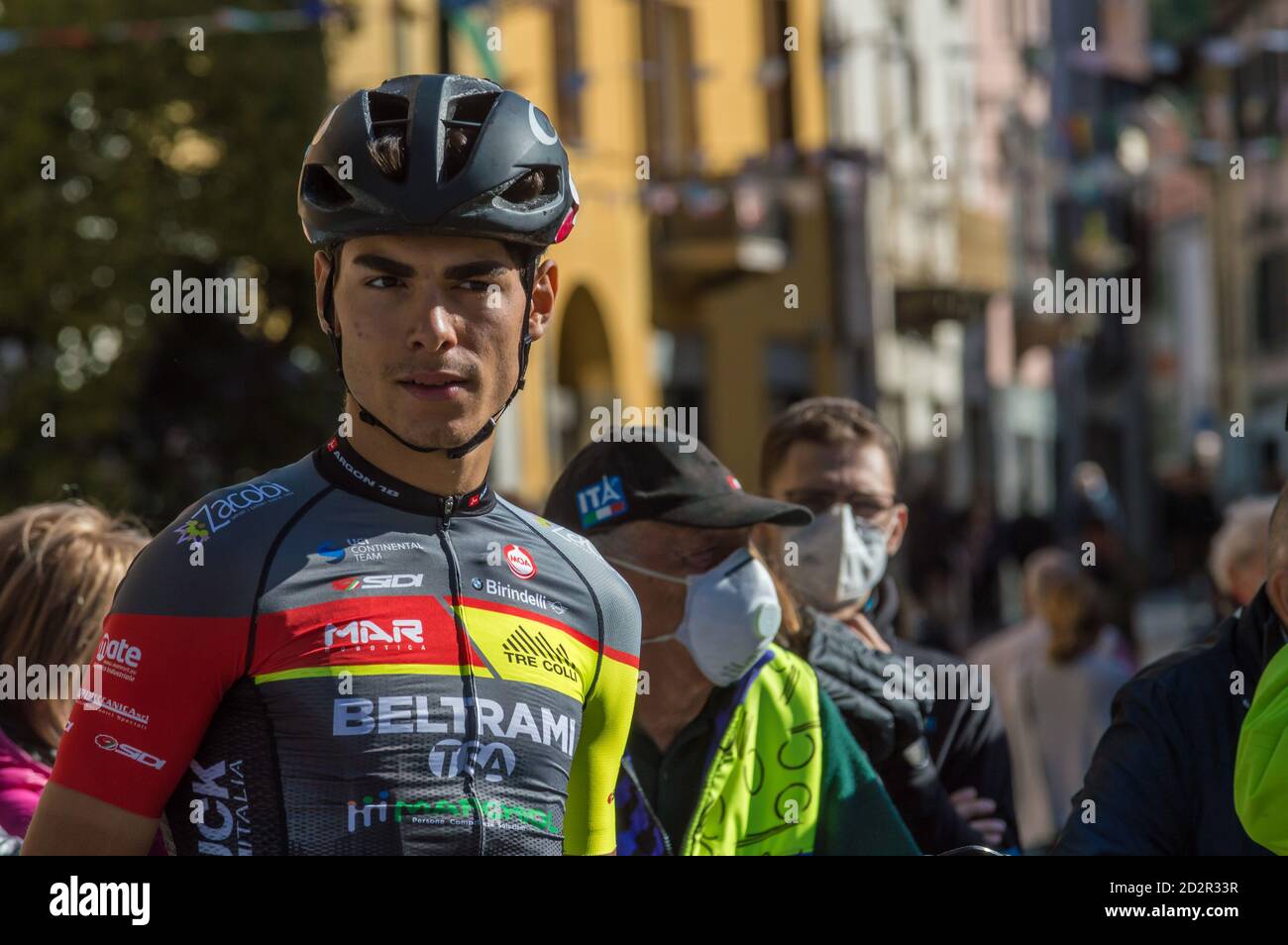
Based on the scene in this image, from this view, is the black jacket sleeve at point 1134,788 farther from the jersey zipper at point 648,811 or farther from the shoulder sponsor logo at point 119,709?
the shoulder sponsor logo at point 119,709

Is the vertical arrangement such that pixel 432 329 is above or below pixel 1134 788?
above

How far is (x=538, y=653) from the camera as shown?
8.40ft

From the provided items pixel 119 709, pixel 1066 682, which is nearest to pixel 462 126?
pixel 119 709

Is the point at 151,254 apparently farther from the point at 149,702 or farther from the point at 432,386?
the point at 149,702

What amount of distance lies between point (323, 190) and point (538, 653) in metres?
0.61

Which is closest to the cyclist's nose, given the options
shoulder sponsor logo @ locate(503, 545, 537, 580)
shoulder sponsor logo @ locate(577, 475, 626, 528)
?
shoulder sponsor logo @ locate(503, 545, 537, 580)

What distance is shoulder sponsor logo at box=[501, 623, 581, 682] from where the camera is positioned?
253 cm

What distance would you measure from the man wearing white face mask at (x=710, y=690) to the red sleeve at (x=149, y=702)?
1.28 metres

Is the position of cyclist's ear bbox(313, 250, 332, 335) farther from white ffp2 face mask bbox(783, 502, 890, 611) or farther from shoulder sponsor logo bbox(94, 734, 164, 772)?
white ffp2 face mask bbox(783, 502, 890, 611)

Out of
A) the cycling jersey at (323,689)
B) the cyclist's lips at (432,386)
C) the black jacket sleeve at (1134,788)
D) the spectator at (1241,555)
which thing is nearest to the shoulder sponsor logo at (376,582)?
the cycling jersey at (323,689)

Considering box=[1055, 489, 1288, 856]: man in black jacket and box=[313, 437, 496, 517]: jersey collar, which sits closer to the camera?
box=[313, 437, 496, 517]: jersey collar

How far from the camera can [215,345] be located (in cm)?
1538

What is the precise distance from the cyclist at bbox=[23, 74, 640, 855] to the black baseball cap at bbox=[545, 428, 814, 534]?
3.42 ft

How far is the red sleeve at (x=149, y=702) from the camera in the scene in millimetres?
2340
